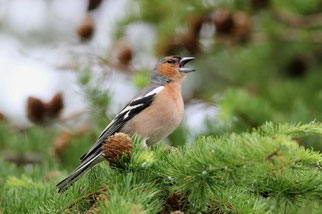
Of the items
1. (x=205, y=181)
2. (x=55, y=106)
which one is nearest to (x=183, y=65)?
(x=55, y=106)

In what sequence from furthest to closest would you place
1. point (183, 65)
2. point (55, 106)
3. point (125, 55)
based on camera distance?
point (183, 65), point (125, 55), point (55, 106)

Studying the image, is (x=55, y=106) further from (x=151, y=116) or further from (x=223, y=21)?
(x=223, y=21)

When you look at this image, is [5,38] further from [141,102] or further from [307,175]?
[307,175]

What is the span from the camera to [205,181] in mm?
2340

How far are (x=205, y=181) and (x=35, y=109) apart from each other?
2774 millimetres

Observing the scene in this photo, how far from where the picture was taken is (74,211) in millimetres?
2508

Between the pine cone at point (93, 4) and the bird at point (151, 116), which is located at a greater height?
the pine cone at point (93, 4)

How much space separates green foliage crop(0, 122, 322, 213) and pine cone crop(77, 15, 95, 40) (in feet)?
8.72

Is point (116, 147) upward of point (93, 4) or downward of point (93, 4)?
downward

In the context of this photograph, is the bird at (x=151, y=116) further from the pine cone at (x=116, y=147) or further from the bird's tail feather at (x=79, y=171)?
the pine cone at (x=116, y=147)


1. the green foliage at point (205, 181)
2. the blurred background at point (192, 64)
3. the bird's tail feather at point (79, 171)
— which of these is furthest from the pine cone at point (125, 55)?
the green foliage at point (205, 181)

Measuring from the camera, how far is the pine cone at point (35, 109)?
4.52 meters

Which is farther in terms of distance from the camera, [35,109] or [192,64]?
[192,64]

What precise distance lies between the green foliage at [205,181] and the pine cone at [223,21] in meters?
2.71
